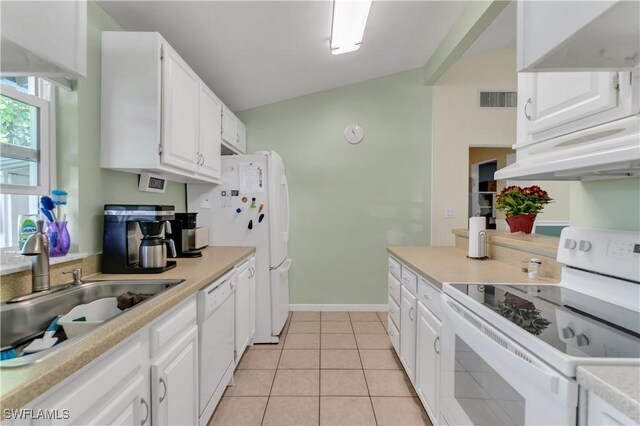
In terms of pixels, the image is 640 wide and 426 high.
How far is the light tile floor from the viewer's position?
1.95 metres

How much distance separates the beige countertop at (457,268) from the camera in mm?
1643

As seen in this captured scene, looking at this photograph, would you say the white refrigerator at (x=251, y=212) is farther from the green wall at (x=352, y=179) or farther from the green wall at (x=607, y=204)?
the green wall at (x=607, y=204)

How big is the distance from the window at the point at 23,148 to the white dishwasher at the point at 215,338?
3.04 feet

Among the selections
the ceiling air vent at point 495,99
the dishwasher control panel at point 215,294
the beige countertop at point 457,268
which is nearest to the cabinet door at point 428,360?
the beige countertop at point 457,268

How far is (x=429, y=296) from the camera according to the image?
176 cm

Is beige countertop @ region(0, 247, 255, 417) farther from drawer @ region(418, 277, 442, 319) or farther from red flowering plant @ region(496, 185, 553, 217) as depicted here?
red flowering plant @ region(496, 185, 553, 217)

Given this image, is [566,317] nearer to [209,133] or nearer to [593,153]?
[593,153]

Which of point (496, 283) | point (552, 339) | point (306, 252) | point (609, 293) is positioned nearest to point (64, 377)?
point (552, 339)

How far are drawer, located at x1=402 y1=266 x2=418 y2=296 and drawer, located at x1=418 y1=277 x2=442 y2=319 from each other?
80mm

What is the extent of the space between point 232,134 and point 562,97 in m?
2.76

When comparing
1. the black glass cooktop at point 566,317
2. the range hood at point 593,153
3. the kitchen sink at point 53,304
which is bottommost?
the kitchen sink at point 53,304

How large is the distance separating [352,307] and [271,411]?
2040 millimetres

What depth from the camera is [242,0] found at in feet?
6.43

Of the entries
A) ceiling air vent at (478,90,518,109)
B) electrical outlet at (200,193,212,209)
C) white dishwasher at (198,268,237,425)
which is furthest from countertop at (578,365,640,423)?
ceiling air vent at (478,90,518,109)
